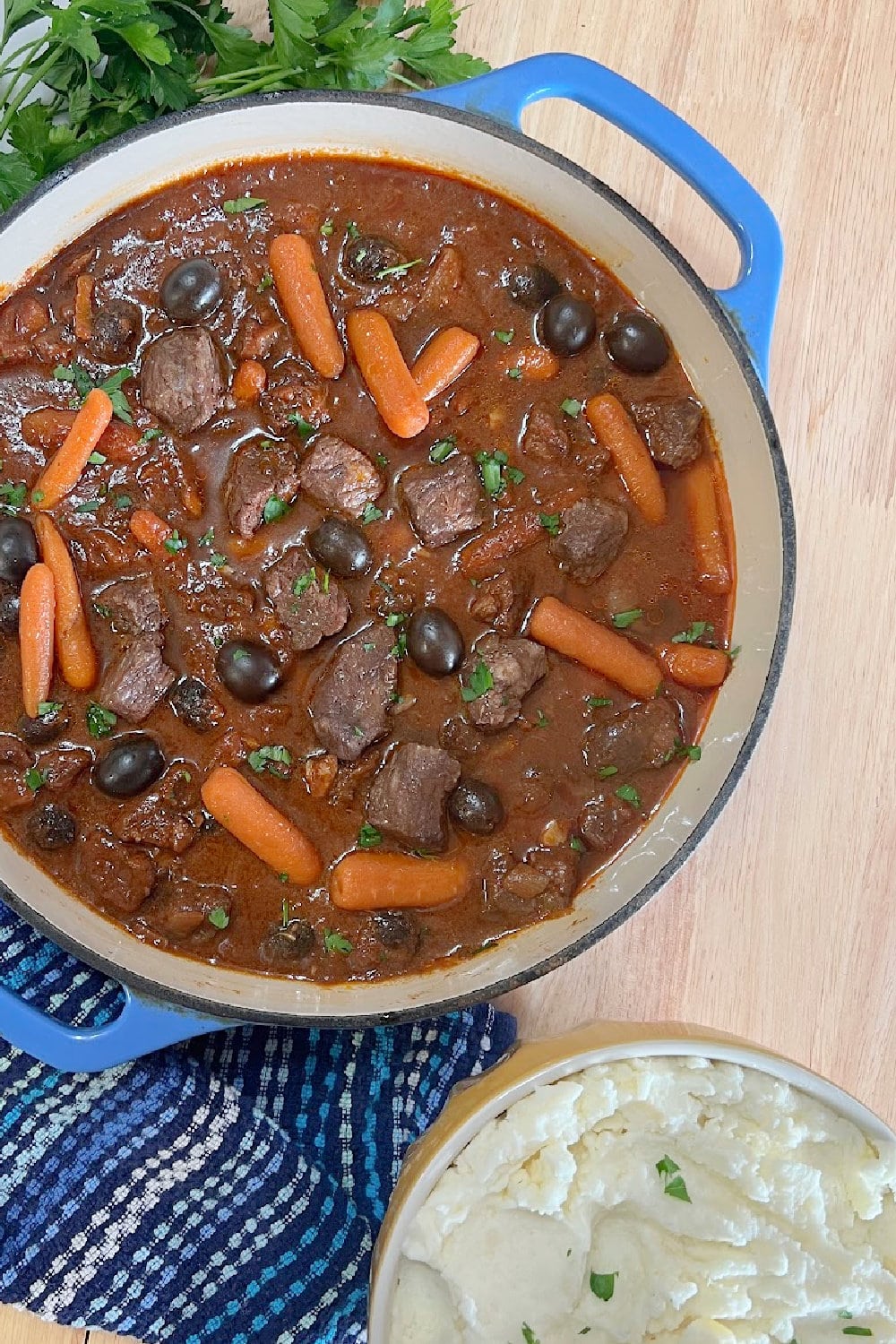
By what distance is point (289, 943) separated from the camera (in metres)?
2.78

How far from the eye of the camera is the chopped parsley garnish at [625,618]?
9.21 feet

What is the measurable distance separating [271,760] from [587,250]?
4.85ft

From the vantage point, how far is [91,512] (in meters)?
2.83

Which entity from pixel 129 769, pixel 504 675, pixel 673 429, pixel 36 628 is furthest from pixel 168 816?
pixel 673 429

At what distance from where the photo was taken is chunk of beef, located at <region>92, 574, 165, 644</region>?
277 cm

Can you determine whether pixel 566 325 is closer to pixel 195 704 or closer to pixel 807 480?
pixel 807 480

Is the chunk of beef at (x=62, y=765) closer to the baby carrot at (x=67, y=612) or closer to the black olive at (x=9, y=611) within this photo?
the baby carrot at (x=67, y=612)

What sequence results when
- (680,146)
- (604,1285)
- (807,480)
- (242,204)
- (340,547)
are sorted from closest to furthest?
1. (604,1285)
2. (680,146)
3. (340,547)
4. (242,204)
5. (807,480)

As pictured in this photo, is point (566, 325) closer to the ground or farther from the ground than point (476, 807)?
farther from the ground

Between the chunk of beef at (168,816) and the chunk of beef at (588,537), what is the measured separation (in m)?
1.06

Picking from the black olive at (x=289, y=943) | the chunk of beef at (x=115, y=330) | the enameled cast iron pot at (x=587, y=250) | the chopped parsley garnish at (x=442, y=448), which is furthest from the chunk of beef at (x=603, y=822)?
the chunk of beef at (x=115, y=330)

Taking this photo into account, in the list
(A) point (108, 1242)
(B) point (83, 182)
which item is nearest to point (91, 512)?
(B) point (83, 182)

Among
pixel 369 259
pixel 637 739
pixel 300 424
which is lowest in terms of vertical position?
pixel 637 739

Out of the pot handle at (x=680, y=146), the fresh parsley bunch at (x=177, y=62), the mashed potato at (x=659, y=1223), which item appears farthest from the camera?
the fresh parsley bunch at (x=177, y=62)
